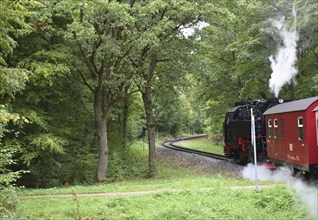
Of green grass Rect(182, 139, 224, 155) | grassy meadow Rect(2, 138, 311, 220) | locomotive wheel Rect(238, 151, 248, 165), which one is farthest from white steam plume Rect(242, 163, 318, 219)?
green grass Rect(182, 139, 224, 155)

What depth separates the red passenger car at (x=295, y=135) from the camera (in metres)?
12.5

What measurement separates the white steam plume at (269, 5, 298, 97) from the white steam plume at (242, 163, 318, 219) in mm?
4920

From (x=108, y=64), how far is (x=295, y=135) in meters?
9.48

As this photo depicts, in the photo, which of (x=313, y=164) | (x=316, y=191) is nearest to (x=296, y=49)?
(x=313, y=164)

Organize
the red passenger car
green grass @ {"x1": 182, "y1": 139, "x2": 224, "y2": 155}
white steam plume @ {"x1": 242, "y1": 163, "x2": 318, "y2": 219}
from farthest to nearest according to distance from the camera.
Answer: green grass @ {"x1": 182, "y1": 139, "x2": 224, "y2": 155}
the red passenger car
white steam plume @ {"x1": 242, "y1": 163, "x2": 318, "y2": 219}

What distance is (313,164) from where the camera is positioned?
1255 centimetres

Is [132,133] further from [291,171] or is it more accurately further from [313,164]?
[313,164]

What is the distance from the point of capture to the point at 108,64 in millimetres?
18859

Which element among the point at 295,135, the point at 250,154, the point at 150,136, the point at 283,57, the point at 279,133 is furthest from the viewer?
the point at 150,136

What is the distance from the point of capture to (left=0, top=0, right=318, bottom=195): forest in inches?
615

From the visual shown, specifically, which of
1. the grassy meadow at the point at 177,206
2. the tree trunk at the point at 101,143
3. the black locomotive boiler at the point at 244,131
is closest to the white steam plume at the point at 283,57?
the black locomotive boiler at the point at 244,131

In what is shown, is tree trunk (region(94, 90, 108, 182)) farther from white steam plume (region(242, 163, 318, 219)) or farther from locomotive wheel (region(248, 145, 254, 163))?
locomotive wheel (region(248, 145, 254, 163))

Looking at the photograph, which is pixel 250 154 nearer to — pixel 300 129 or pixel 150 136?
pixel 150 136

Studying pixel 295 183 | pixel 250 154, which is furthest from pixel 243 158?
pixel 295 183
